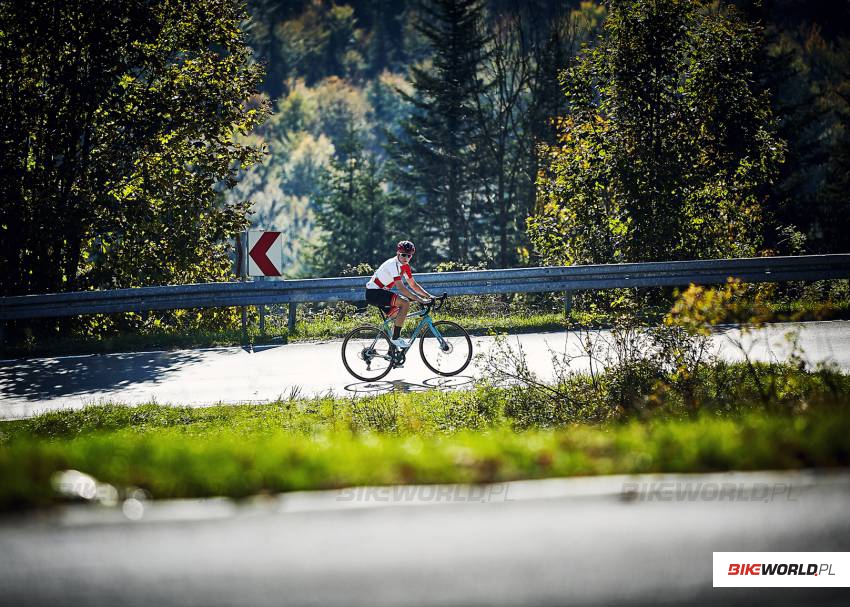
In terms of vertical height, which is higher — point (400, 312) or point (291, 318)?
point (400, 312)

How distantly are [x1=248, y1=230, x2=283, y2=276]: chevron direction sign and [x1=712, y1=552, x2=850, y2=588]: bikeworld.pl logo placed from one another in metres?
12.1

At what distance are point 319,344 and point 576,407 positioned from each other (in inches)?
243

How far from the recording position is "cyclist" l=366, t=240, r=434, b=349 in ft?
35.5

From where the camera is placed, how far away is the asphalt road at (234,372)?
9.96 metres

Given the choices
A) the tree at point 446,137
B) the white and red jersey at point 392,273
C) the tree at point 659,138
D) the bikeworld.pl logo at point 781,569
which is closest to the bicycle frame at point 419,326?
the white and red jersey at point 392,273

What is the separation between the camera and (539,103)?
1428 inches

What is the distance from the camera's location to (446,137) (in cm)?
3859

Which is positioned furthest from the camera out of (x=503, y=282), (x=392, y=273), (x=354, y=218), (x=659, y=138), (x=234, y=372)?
(x=354, y=218)

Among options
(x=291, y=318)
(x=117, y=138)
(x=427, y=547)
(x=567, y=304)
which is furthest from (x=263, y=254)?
(x=427, y=547)

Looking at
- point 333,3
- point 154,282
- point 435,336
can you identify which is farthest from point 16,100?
point 333,3

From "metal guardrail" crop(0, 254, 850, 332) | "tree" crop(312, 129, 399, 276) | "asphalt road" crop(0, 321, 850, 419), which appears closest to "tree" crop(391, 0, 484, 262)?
"tree" crop(312, 129, 399, 276)

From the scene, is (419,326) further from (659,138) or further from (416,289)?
(659,138)

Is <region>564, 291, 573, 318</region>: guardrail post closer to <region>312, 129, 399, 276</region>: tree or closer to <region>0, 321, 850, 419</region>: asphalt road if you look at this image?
<region>0, 321, 850, 419</region>: asphalt road

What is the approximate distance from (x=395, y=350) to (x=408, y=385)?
72cm
